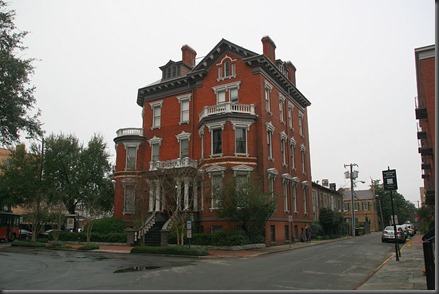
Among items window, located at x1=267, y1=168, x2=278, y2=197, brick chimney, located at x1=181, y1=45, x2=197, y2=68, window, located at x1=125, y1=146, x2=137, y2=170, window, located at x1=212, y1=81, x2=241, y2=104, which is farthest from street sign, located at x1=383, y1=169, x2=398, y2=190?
brick chimney, located at x1=181, y1=45, x2=197, y2=68

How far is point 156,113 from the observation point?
39.1 m

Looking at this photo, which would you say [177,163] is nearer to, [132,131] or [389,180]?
[132,131]

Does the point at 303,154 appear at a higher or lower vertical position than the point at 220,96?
lower

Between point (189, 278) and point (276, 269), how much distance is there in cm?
425

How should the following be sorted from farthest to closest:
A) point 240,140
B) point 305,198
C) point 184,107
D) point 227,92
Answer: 1. point 305,198
2. point 184,107
3. point 227,92
4. point 240,140

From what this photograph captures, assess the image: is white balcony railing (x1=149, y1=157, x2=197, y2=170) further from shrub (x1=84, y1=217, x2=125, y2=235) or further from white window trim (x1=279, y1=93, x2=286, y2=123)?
white window trim (x1=279, y1=93, x2=286, y2=123)

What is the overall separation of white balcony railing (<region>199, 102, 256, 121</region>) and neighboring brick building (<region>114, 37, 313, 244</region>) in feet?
0.28

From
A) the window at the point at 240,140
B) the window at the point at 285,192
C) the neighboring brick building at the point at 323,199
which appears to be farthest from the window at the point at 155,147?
the neighboring brick building at the point at 323,199

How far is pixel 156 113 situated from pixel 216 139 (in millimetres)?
9870

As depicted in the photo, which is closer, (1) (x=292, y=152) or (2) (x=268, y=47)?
(2) (x=268, y=47)

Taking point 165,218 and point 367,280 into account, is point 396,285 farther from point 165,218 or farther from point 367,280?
point 165,218

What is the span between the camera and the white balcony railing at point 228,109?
31578mm

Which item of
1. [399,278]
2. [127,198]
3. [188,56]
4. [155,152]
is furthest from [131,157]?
[399,278]

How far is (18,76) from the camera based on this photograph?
14.9 meters
